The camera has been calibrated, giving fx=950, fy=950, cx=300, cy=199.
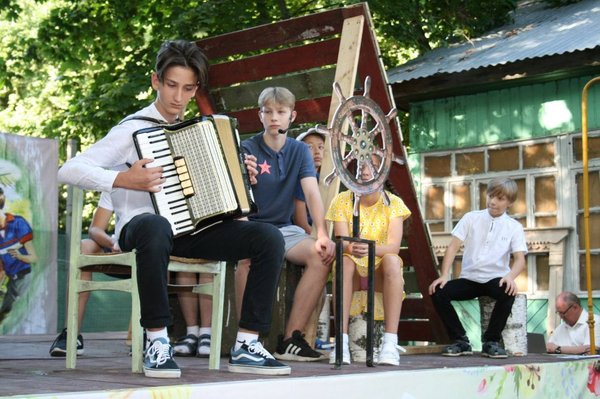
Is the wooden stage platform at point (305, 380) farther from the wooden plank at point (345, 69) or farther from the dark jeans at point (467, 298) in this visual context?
the wooden plank at point (345, 69)

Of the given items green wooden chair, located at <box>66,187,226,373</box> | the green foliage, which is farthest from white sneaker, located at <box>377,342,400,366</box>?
the green foliage

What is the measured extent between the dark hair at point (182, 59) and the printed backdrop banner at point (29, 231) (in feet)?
18.1

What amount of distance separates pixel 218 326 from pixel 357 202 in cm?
90

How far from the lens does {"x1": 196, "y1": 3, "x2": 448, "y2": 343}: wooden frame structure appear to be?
18.3 ft

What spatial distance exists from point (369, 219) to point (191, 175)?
1.51 metres

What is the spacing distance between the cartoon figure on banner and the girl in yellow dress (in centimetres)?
503

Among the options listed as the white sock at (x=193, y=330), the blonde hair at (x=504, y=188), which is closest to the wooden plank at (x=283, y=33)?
the blonde hair at (x=504, y=188)

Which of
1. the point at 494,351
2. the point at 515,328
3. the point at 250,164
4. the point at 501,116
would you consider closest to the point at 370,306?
the point at 250,164

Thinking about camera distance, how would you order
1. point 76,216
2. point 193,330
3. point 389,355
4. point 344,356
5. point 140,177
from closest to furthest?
point 140,177 → point 76,216 → point 344,356 → point 389,355 → point 193,330

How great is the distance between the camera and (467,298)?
19.8ft

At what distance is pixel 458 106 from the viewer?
36.4ft

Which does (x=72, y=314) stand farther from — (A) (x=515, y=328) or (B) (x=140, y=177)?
(A) (x=515, y=328)

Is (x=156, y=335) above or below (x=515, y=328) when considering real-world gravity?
above

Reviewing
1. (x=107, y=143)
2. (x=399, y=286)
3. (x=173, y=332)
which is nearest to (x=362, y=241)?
(x=399, y=286)
